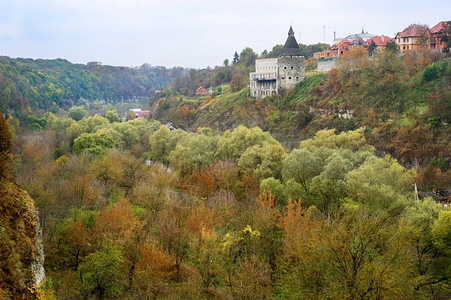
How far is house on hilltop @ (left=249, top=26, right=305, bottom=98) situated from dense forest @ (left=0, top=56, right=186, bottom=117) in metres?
41.1

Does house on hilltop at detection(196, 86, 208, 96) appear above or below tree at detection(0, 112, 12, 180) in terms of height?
above

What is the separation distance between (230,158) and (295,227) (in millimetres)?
16847

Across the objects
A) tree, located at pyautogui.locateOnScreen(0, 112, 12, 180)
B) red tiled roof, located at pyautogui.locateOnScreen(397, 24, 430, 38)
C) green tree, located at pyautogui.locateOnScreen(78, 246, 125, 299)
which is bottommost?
green tree, located at pyautogui.locateOnScreen(78, 246, 125, 299)

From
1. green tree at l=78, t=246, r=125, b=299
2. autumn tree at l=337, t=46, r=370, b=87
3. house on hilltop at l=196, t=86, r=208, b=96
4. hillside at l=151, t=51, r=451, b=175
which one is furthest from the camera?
house on hilltop at l=196, t=86, r=208, b=96

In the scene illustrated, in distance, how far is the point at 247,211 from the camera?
23594 millimetres

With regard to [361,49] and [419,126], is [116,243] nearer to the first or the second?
[419,126]

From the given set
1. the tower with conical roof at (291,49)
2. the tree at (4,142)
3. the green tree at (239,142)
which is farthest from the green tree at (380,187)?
the tower with conical roof at (291,49)

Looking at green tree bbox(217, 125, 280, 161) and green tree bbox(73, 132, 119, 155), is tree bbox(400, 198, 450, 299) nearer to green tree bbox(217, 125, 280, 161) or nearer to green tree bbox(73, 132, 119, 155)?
green tree bbox(217, 125, 280, 161)

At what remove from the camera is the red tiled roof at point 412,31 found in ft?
201

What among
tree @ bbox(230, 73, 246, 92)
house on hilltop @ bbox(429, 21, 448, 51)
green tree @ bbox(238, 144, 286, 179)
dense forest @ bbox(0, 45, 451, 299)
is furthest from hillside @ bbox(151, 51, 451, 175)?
green tree @ bbox(238, 144, 286, 179)

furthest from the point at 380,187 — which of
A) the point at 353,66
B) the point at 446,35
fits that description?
the point at 446,35

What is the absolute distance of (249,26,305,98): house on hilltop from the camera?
226 ft

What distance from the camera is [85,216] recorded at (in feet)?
79.4

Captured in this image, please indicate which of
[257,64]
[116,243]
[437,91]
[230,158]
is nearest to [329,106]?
[437,91]
